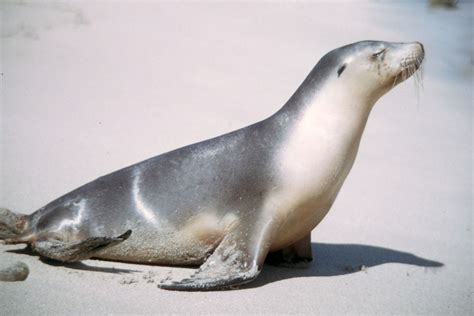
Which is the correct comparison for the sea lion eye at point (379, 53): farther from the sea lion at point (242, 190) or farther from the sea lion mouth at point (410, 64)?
the sea lion mouth at point (410, 64)

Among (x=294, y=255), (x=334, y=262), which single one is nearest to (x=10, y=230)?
(x=294, y=255)

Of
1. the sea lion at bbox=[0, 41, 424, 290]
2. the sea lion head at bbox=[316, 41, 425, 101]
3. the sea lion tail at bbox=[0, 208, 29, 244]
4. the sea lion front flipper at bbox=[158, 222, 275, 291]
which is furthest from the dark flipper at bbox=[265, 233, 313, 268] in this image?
the sea lion tail at bbox=[0, 208, 29, 244]

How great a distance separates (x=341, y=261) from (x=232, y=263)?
46.0 inches

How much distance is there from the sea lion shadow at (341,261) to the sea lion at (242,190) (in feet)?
0.48

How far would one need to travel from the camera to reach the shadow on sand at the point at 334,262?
4.74 meters

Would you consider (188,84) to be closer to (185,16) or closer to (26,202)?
(185,16)

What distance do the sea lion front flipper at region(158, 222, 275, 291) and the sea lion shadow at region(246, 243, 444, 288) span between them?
175 millimetres

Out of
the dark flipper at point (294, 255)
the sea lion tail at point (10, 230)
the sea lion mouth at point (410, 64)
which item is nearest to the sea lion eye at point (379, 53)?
the sea lion mouth at point (410, 64)

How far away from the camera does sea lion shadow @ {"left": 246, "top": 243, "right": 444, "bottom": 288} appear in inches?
196

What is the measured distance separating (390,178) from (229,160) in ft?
10.7

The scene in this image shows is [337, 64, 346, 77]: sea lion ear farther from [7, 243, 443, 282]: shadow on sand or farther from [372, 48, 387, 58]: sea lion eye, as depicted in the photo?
[7, 243, 443, 282]: shadow on sand

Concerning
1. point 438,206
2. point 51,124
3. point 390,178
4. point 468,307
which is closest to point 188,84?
point 51,124

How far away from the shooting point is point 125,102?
8.71 metres

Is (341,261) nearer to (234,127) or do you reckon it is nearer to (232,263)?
(232,263)
